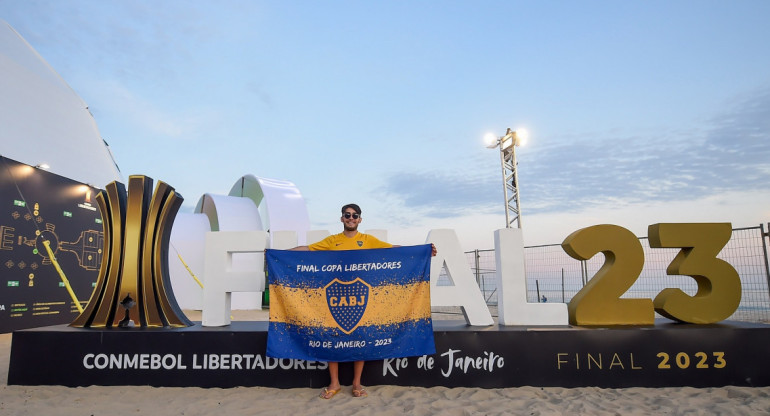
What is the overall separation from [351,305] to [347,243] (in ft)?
1.98

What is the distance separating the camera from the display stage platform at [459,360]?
4320mm

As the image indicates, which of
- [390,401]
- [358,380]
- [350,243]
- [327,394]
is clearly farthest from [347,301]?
[390,401]

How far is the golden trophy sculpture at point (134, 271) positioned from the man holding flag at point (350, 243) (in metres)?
1.67

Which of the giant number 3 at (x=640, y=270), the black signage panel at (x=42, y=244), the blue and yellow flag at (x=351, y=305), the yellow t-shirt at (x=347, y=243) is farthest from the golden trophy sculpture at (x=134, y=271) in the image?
the black signage panel at (x=42, y=244)

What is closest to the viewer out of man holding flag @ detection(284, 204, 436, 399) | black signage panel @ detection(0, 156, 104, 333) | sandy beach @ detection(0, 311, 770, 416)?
sandy beach @ detection(0, 311, 770, 416)

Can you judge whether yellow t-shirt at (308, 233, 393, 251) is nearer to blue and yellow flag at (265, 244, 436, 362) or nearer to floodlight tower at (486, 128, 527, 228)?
blue and yellow flag at (265, 244, 436, 362)

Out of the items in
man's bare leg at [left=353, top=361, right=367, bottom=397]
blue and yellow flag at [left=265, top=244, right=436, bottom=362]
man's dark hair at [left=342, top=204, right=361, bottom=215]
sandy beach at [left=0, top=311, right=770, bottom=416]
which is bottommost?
sandy beach at [left=0, top=311, right=770, bottom=416]

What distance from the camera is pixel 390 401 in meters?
3.94

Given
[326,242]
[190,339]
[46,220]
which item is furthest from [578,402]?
[46,220]

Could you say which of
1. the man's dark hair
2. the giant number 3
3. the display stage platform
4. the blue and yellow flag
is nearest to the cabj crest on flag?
the blue and yellow flag

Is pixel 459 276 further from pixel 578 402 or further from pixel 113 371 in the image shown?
pixel 113 371

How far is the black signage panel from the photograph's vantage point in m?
8.85

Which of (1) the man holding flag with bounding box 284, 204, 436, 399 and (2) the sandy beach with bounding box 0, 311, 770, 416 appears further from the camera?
(1) the man holding flag with bounding box 284, 204, 436, 399

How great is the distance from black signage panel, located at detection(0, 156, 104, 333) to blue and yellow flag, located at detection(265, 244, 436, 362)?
280 inches
